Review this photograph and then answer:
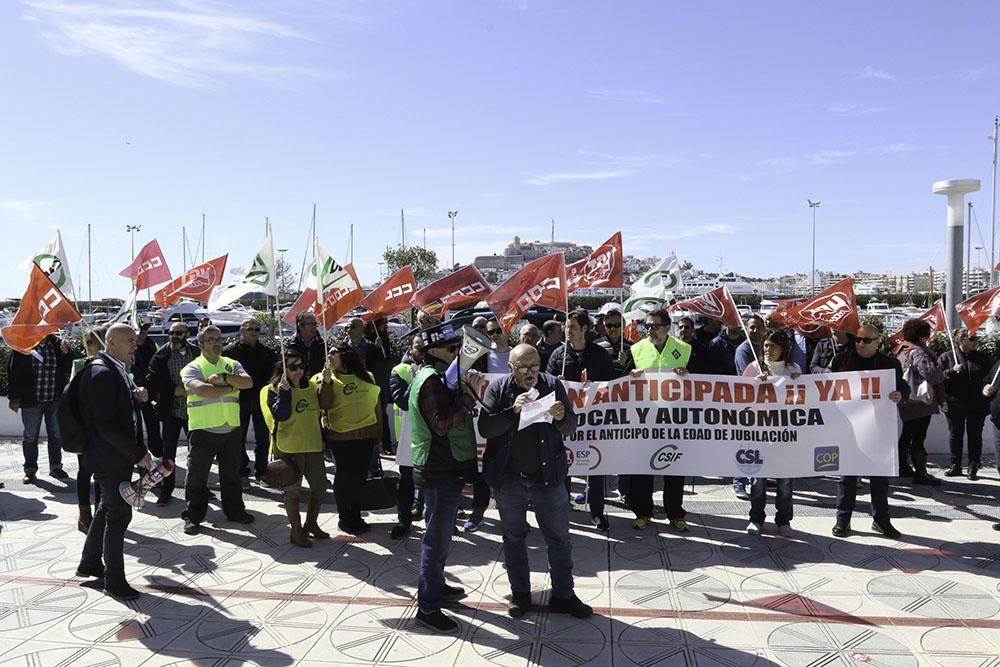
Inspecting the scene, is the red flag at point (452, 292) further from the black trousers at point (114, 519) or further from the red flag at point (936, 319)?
the red flag at point (936, 319)

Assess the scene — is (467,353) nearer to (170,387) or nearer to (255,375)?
(170,387)

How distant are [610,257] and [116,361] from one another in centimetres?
548

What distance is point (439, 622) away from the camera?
4438 millimetres

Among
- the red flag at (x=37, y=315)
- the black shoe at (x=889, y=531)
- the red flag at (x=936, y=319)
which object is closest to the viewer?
the black shoe at (x=889, y=531)

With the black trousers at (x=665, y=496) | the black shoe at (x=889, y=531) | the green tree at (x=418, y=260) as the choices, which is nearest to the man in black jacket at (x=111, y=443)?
the black trousers at (x=665, y=496)

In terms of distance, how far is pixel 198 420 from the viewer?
6.40m

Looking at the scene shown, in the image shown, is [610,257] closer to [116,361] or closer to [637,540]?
[637,540]

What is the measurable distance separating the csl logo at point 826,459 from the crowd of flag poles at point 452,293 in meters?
1.34

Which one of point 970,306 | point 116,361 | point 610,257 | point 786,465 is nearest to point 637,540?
point 786,465

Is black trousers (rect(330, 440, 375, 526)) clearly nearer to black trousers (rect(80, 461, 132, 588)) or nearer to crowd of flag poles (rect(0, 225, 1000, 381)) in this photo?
crowd of flag poles (rect(0, 225, 1000, 381))

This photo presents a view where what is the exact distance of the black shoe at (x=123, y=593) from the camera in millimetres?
4957

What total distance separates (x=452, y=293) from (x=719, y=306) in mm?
2907

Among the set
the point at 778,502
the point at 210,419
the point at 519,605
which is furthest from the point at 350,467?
the point at 778,502

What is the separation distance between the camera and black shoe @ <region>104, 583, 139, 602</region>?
496 cm
